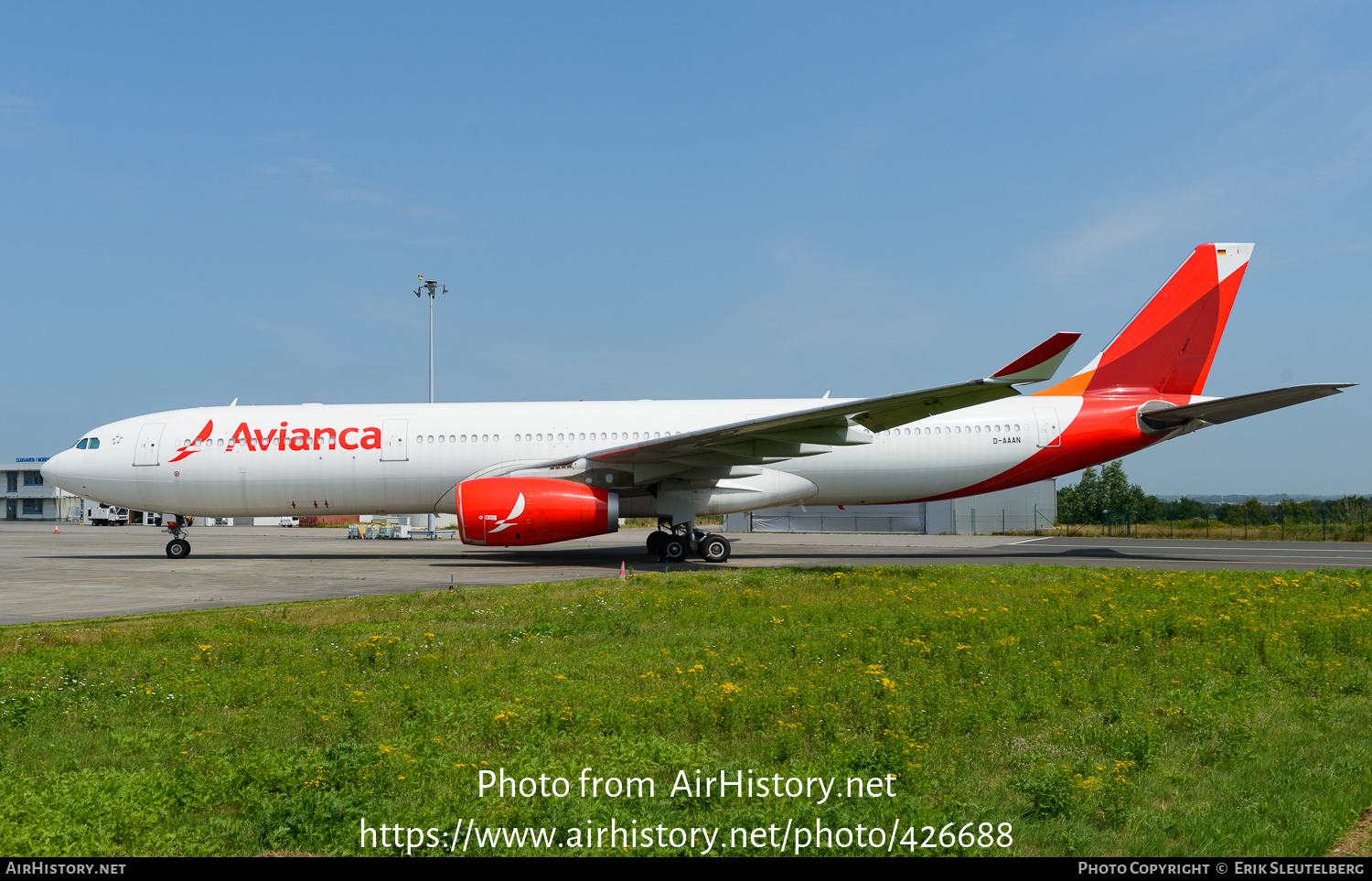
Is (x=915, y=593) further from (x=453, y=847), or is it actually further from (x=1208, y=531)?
(x=1208, y=531)

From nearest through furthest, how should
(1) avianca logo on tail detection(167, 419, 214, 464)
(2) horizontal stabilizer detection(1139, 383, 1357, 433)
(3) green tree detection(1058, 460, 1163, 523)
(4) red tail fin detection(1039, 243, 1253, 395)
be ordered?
(2) horizontal stabilizer detection(1139, 383, 1357, 433), (1) avianca logo on tail detection(167, 419, 214, 464), (4) red tail fin detection(1039, 243, 1253, 395), (3) green tree detection(1058, 460, 1163, 523)

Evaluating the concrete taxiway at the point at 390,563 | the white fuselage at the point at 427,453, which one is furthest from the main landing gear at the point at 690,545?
the white fuselage at the point at 427,453

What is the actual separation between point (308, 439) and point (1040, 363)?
52.1 ft

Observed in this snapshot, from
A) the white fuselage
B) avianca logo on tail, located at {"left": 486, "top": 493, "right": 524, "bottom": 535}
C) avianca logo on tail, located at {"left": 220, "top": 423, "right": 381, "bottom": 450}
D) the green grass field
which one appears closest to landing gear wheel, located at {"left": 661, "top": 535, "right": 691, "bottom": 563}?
the white fuselage

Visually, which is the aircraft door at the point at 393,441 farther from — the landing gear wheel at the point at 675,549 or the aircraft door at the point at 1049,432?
the aircraft door at the point at 1049,432

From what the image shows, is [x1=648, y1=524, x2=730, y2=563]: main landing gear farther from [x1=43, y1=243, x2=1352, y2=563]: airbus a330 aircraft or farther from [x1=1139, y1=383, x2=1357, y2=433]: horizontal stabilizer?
[x1=1139, y1=383, x2=1357, y2=433]: horizontal stabilizer

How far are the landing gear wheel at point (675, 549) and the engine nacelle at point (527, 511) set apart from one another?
76.4 inches

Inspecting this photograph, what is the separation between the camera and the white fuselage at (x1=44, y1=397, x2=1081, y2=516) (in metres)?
19.5

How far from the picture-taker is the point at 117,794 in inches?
163

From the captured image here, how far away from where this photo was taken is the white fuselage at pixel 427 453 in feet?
64.1

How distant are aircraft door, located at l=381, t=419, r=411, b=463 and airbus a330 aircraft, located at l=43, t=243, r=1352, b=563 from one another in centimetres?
3

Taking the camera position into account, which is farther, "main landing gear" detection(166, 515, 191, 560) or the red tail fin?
"main landing gear" detection(166, 515, 191, 560)

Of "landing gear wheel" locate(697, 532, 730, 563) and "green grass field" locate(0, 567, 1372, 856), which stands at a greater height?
"landing gear wheel" locate(697, 532, 730, 563)

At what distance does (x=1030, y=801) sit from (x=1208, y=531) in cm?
3412
